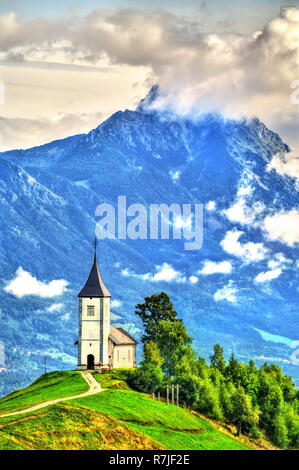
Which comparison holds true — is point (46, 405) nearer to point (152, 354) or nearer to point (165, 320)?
point (152, 354)

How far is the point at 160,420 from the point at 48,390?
24015 mm

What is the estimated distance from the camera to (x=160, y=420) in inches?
3816

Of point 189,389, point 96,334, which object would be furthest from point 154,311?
point 189,389

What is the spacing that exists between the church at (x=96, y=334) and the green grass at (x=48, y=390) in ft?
18.7

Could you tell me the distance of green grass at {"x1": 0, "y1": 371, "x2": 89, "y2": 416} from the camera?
104 m

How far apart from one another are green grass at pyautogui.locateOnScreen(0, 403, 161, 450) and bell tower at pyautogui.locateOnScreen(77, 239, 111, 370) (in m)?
46.8

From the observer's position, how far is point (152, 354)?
12125 centimetres

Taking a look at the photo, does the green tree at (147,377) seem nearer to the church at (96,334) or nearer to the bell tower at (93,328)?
the church at (96,334)

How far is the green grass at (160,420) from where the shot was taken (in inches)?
3590

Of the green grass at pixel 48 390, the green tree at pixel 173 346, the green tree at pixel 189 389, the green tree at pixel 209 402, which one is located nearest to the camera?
the green grass at pixel 48 390

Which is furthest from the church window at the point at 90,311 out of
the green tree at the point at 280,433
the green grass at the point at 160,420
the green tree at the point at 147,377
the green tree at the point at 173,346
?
the green tree at the point at 280,433

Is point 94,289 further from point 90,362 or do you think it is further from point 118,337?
point 90,362
